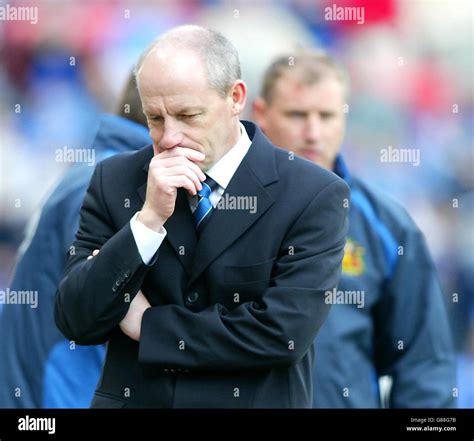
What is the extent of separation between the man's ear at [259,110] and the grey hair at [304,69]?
20mm

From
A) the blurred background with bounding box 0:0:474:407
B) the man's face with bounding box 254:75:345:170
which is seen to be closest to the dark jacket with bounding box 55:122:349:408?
the man's face with bounding box 254:75:345:170

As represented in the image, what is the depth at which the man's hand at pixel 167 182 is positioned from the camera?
278 cm

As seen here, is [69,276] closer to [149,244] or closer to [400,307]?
[149,244]

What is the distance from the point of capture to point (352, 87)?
4941 mm

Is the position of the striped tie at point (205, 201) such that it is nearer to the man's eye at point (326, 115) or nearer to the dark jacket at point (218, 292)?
the dark jacket at point (218, 292)

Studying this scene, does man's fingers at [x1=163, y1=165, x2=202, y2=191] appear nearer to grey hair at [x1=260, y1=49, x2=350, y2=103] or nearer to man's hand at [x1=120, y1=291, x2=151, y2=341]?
man's hand at [x1=120, y1=291, x2=151, y2=341]

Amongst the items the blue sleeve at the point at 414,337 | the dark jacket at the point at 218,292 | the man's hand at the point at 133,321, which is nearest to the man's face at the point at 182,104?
the dark jacket at the point at 218,292

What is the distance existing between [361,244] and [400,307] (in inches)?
11.6

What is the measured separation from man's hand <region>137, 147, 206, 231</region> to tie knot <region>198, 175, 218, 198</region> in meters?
0.10

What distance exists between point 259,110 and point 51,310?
117 cm
